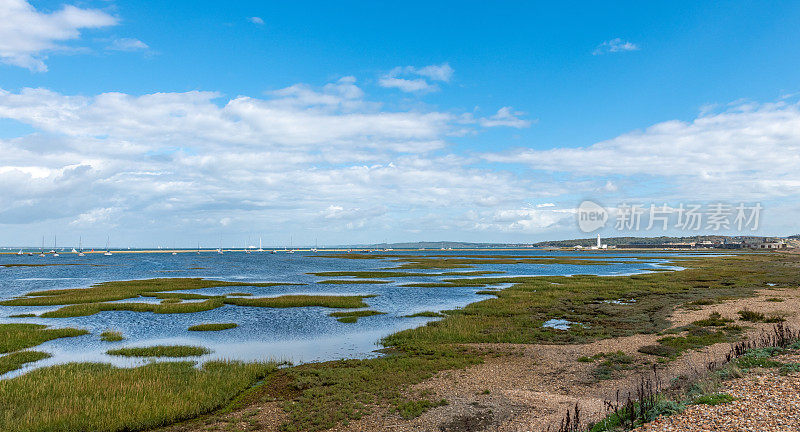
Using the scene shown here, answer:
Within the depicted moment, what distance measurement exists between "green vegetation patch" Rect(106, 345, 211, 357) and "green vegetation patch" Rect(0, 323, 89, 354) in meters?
8.25

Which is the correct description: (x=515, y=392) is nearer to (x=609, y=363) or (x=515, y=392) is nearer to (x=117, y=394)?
(x=609, y=363)

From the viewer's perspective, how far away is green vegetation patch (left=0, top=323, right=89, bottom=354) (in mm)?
33594

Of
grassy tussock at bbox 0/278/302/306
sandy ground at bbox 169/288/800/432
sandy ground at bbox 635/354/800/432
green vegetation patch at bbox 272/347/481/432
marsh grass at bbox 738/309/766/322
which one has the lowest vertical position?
grassy tussock at bbox 0/278/302/306

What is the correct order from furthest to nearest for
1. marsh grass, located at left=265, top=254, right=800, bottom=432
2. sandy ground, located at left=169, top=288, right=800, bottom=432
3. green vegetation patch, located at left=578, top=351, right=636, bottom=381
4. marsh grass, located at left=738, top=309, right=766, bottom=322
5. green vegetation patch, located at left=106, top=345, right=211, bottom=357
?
marsh grass, located at left=738, top=309, right=766, bottom=322
green vegetation patch, located at left=106, top=345, right=211, bottom=357
green vegetation patch, located at left=578, top=351, right=636, bottom=381
marsh grass, located at left=265, top=254, right=800, bottom=432
sandy ground, located at left=169, top=288, right=800, bottom=432

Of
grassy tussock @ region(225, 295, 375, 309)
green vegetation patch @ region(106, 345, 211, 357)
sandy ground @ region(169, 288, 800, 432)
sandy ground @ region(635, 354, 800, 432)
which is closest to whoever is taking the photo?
sandy ground @ region(635, 354, 800, 432)

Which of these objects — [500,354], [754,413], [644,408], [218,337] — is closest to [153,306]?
[218,337]

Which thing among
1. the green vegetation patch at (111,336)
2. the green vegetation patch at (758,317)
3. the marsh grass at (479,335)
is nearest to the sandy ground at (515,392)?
the marsh grass at (479,335)

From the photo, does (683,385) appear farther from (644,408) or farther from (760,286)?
(760,286)

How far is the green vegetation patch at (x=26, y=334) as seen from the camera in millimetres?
33594

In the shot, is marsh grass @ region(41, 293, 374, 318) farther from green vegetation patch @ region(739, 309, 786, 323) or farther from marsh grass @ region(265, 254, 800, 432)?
green vegetation patch @ region(739, 309, 786, 323)

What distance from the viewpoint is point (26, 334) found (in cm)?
3656

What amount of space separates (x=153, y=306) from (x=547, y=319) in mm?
46793

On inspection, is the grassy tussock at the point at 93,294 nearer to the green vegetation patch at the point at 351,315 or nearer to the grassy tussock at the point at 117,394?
the green vegetation patch at the point at 351,315

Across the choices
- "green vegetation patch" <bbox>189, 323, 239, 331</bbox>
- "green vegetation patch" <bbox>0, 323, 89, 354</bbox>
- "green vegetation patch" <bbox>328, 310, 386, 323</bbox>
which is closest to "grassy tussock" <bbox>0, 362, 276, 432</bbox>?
"green vegetation patch" <bbox>0, 323, 89, 354</bbox>
